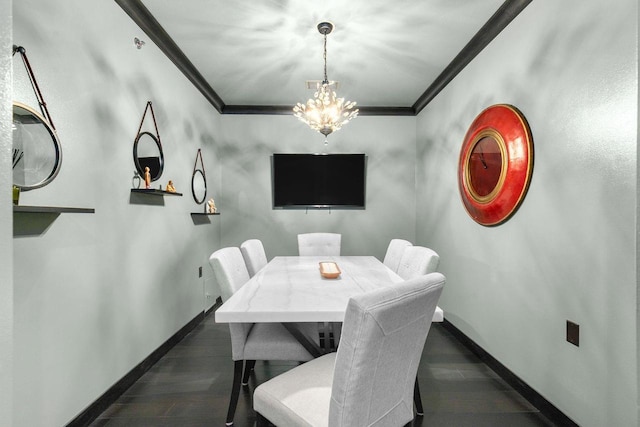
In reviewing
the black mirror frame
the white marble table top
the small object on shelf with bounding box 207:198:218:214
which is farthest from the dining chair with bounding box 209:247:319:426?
the small object on shelf with bounding box 207:198:218:214

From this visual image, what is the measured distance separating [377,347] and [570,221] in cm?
141

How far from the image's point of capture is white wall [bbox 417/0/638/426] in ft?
4.40

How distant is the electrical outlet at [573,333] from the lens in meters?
1.56

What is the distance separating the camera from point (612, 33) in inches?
54.6

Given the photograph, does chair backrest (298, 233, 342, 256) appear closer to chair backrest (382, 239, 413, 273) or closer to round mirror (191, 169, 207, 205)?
chair backrest (382, 239, 413, 273)

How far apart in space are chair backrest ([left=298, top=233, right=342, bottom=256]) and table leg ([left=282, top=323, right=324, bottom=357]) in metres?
1.67

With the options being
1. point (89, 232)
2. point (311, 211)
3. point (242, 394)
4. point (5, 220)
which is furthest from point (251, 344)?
point (311, 211)

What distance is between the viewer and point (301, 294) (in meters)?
1.56

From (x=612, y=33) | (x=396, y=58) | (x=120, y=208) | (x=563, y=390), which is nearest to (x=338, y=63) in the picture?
(x=396, y=58)

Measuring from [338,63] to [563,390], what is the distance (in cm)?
289

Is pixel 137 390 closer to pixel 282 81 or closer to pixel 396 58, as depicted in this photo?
pixel 282 81

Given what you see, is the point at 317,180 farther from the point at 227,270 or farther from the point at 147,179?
the point at 227,270

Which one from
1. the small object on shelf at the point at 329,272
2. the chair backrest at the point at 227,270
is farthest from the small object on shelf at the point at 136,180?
the small object on shelf at the point at 329,272

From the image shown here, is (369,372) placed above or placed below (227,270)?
below
